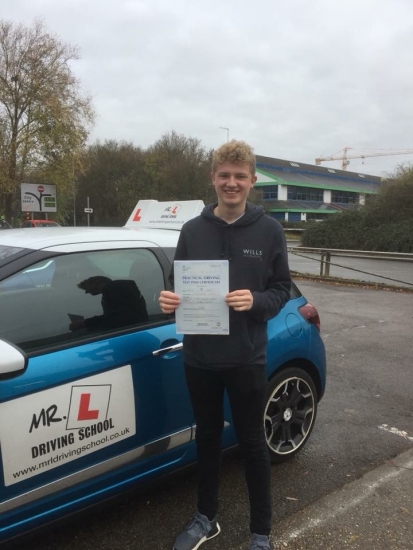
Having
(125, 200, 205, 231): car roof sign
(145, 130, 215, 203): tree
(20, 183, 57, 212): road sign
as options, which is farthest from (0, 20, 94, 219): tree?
(145, 130, 215, 203): tree

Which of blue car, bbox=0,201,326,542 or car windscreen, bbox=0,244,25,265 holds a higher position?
Answer: car windscreen, bbox=0,244,25,265

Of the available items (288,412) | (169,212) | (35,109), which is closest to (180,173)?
(35,109)

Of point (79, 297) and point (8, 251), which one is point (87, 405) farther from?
point (8, 251)

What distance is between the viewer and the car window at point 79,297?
227 centimetres

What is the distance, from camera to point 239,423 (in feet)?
7.55

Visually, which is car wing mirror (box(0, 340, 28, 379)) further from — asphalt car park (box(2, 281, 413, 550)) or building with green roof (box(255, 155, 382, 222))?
building with green roof (box(255, 155, 382, 222))

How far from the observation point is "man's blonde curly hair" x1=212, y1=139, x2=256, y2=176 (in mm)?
2193

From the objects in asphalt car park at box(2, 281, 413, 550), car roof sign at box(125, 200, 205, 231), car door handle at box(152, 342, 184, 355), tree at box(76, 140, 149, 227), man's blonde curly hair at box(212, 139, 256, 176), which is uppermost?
tree at box(76, 140, 149, 227)

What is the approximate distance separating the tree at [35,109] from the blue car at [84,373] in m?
19.0

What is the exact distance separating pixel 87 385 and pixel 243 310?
801 millimetres

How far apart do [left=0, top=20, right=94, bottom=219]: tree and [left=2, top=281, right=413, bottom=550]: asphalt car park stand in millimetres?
17266

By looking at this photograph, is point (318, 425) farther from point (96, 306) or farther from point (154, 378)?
point (96, 306)

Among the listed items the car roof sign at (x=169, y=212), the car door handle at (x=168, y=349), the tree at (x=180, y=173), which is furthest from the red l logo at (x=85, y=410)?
the tree at (x=180, y=173)

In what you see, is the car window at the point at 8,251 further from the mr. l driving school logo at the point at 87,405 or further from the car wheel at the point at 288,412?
the car wheel at the point at 288,412
